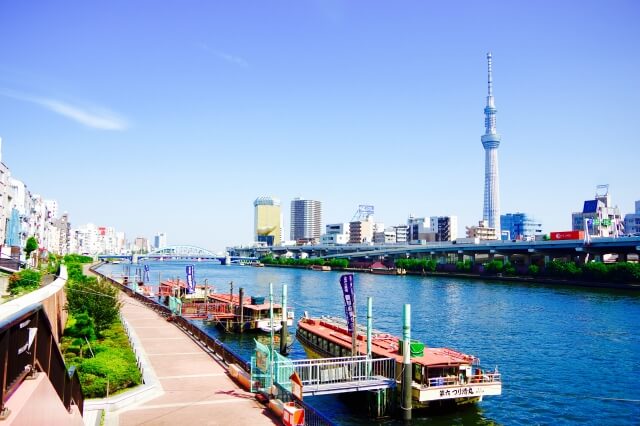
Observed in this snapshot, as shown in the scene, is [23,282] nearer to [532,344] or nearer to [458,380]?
[458,380]

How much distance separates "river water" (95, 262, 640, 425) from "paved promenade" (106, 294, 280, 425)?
22.0ft

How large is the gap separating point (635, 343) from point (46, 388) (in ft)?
173

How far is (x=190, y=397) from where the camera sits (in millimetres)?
24016

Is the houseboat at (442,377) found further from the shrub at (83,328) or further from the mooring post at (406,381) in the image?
the shrub at (83,328)

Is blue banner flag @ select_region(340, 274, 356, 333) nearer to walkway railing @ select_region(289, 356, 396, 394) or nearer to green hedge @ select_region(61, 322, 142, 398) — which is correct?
walkway railing @ select_region(289, 356, 396, 394)

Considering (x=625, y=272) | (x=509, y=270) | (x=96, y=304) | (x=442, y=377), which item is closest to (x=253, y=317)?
(x=96, y=304)

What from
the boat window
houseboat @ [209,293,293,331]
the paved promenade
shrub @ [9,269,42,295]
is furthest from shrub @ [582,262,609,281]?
shrub @ [9,269,42,295]

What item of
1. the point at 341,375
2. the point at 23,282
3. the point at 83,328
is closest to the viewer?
the point at 341,375

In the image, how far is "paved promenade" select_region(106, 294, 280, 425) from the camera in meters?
20.9

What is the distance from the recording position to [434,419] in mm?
27594

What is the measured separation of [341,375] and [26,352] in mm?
19784

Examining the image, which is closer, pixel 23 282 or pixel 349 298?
Result: pixel 349 298

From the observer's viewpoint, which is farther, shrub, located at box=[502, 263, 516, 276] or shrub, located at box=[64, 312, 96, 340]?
shrub, located at box=[502, 263, 516, 276]

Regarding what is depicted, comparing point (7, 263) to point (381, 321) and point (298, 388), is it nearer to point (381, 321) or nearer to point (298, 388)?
point (381, 321)
